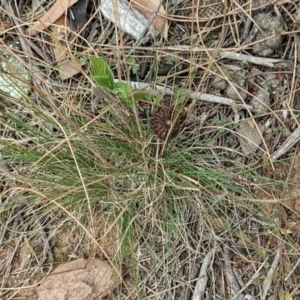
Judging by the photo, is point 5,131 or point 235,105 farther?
point 5,131

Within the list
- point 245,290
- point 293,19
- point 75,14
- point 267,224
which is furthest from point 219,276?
point 75,14

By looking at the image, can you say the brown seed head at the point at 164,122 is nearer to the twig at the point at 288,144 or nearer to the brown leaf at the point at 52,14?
the twig at the point at 288,144

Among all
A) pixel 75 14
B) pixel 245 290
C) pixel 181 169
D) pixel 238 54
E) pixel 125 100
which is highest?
pixel 75 14

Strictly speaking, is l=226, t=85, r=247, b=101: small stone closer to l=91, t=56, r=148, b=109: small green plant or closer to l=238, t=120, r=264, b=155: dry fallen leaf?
l=238, t=120, r=264, b=155: dry fallen leaf

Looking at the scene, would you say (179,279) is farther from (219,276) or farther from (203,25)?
(203,25)

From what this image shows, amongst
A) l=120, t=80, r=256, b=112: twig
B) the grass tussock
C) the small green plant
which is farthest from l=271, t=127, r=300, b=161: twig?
the small green plant

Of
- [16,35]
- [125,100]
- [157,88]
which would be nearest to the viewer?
[125,100]

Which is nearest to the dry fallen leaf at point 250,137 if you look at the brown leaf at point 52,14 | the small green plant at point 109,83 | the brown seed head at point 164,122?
the brown seed head at point 164,122
